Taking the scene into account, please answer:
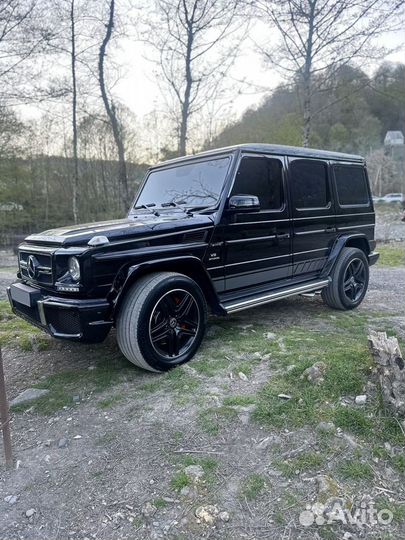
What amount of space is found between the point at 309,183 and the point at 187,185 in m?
1.54

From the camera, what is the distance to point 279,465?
2076mm

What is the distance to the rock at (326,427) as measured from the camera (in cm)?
228

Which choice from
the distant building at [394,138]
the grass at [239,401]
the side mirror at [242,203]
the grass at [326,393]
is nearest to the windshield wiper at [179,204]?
the side mirror at [242,203]

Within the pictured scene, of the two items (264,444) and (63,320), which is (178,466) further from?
(63,320)

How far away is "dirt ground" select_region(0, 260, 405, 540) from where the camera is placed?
5.84ft

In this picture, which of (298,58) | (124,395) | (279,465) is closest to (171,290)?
(124,395)

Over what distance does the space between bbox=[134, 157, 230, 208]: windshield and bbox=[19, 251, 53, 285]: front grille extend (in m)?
1.49

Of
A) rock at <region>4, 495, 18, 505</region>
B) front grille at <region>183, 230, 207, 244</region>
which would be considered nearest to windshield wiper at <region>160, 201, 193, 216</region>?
front grille at <region>183, 230, 207, 244</region>

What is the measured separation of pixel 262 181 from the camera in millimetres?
3975

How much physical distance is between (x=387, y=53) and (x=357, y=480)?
12.7 meters

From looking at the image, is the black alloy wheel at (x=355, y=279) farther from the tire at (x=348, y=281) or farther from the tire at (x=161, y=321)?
the tire at (x=161, y=321)

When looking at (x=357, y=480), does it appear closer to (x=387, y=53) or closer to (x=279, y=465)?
(x=279, y=465)

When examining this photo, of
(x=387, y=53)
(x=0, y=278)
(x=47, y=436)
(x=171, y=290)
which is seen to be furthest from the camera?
(x=387, y=53)

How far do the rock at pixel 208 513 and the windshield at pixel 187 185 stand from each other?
8.28 feet
